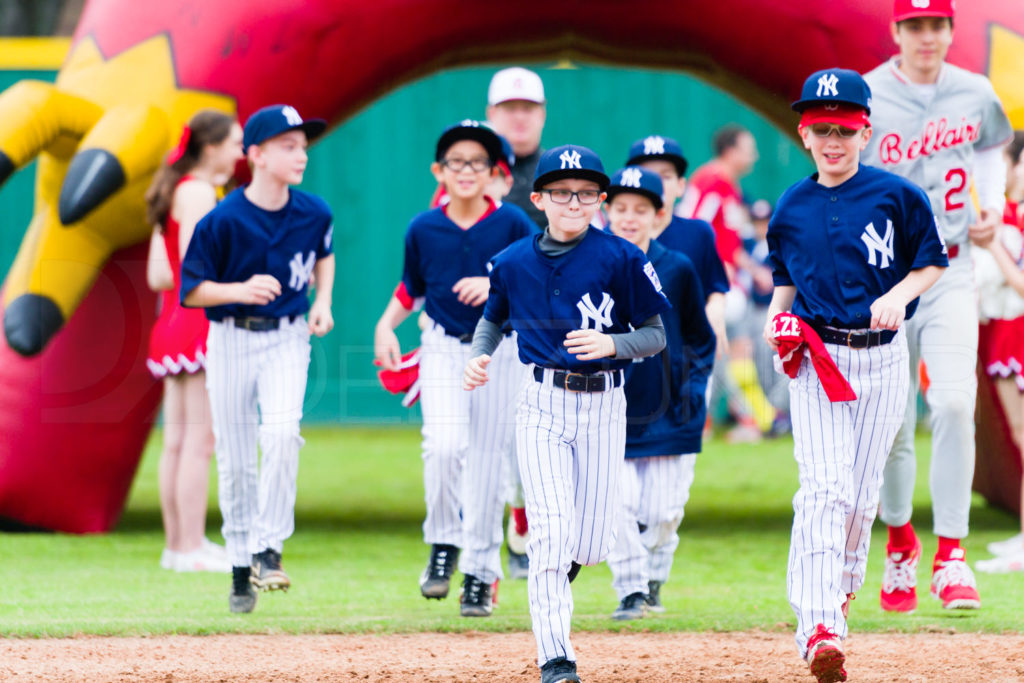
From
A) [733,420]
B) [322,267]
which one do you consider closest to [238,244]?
[322,267]

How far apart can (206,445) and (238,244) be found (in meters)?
1.43

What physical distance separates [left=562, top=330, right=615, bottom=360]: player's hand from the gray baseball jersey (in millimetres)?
1725

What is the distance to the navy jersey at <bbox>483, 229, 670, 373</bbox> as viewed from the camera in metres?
4.29

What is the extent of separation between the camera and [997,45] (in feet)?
22.3

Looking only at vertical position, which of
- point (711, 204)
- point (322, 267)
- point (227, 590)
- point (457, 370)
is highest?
point (711, 204)

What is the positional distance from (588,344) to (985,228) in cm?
190

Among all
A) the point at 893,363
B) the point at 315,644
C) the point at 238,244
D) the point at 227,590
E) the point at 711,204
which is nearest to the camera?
the point at 893,363

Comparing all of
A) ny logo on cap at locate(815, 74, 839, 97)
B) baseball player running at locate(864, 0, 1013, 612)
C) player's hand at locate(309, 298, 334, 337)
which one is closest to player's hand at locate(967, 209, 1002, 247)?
baseball player running at locate(864, 0, 1013, 612)

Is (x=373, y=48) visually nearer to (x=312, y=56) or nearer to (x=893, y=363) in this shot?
(x=312, y=56)

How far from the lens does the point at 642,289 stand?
14.2 ft

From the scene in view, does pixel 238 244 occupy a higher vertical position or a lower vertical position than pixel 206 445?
higher

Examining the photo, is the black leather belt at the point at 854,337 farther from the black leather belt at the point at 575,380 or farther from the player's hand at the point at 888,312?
the black leather belt at the point at 575,380

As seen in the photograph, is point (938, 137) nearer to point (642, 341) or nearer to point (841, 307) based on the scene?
point (841, 307)

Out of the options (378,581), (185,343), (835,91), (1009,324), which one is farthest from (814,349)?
(185,343)
